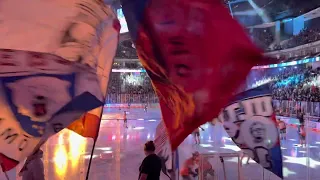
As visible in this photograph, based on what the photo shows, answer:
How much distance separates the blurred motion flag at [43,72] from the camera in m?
1.62

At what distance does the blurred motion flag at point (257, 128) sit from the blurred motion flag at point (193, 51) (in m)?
0.59

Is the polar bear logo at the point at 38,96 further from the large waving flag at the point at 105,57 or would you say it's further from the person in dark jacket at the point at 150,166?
the person in dark jacket at the point at 150,166

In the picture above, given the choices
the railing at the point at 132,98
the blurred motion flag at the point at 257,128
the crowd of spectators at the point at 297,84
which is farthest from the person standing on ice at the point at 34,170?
the railing at the point at 132,98

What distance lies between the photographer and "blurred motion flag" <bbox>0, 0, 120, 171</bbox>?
1.62 metres

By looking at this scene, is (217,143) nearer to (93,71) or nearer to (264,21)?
(93,71)

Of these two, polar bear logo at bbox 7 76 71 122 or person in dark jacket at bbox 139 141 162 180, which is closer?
polar bear logo at bbox 7 76 71 122

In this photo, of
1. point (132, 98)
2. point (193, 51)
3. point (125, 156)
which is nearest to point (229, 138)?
point (125, 156)

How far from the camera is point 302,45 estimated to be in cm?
2647

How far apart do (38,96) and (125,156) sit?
7.02 m

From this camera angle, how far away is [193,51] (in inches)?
81.4

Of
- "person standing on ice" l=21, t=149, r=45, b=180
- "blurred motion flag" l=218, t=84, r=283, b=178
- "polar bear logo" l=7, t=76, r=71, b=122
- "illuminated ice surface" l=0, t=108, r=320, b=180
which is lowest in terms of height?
"illuminated ice surface" l=0, t=108, r=320, b=180

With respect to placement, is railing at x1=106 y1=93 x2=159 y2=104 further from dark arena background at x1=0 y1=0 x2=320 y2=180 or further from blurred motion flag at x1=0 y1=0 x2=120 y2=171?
blurred motion flag at x1=0 y1=0 x2=120 y2=171

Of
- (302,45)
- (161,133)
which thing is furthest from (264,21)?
(161,133)

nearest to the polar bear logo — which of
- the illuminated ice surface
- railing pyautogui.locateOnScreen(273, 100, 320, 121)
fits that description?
the illuminated ice surface
